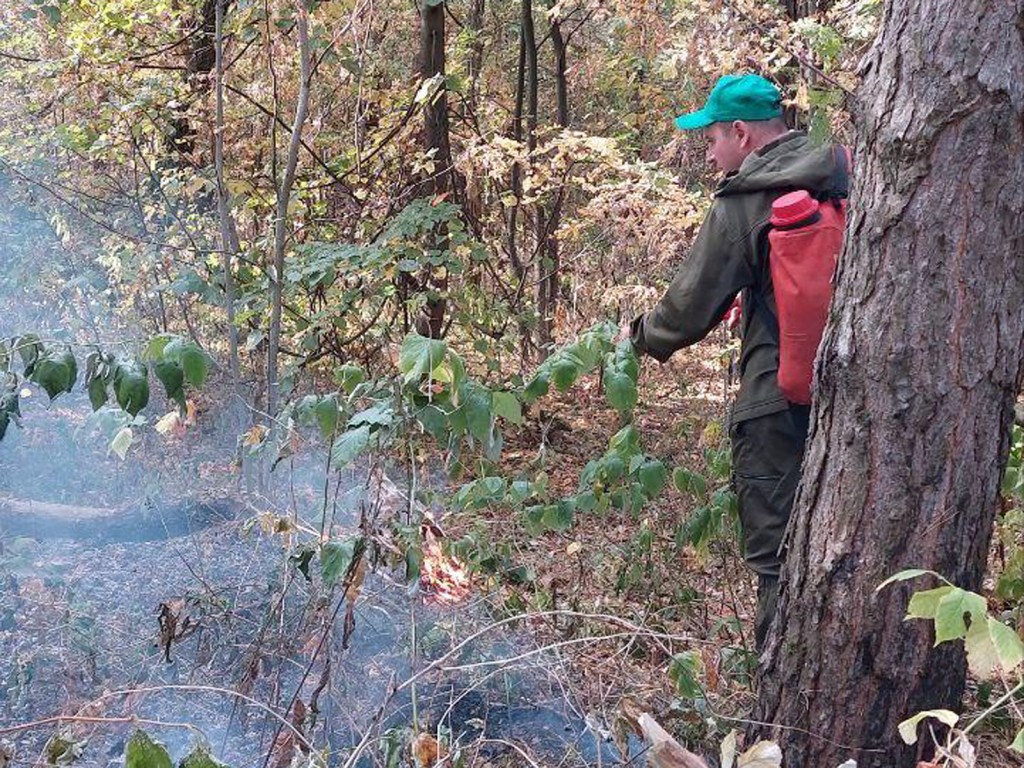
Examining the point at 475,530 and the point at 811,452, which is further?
the point at 475,530

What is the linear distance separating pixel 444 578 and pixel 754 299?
52.8 inches

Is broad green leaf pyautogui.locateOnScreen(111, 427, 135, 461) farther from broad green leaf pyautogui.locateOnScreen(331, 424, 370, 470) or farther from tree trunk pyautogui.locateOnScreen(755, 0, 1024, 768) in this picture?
tree trunk pyautogui.locateOnScreen(755, 0, 1024, 768)

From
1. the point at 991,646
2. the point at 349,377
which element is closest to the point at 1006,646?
the point at 991,646

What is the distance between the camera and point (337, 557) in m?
2.18

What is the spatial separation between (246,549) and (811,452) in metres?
2.31

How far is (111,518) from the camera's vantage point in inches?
164

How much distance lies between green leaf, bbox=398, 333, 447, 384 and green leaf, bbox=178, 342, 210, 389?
18.4 inches

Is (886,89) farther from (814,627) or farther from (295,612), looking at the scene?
(295,612)

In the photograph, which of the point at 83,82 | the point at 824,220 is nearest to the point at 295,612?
the point at 824,220

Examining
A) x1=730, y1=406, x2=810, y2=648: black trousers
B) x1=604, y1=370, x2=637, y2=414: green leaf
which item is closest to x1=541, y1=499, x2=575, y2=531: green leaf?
x1=730, y1=406, x2=810, y2=648: black trousers

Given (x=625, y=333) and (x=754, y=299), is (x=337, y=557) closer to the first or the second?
(x=625, y=333)

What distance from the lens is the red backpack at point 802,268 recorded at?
262 cm

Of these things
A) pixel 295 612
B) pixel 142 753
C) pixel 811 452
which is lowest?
pixel 295 612

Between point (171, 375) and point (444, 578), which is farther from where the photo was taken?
point (444, 578)
